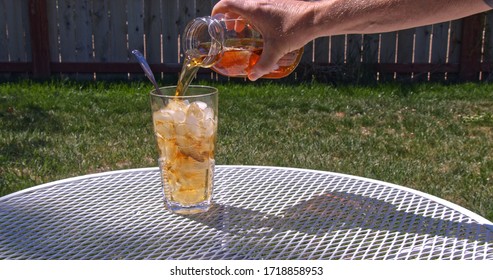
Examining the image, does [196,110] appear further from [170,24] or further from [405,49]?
[405,49]

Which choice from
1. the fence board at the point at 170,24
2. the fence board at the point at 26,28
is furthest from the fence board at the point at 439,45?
the fence board at the point at 26,28

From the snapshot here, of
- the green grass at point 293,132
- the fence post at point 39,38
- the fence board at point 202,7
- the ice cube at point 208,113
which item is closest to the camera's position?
the ice cube at point 208,113

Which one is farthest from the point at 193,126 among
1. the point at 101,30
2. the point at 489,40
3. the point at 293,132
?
the point at 489,40

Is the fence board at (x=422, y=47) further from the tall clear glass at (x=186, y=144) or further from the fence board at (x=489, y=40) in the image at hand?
the tall clear glass at (x=186, y=144)

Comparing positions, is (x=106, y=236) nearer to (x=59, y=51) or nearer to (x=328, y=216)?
(x=328, y=216)
